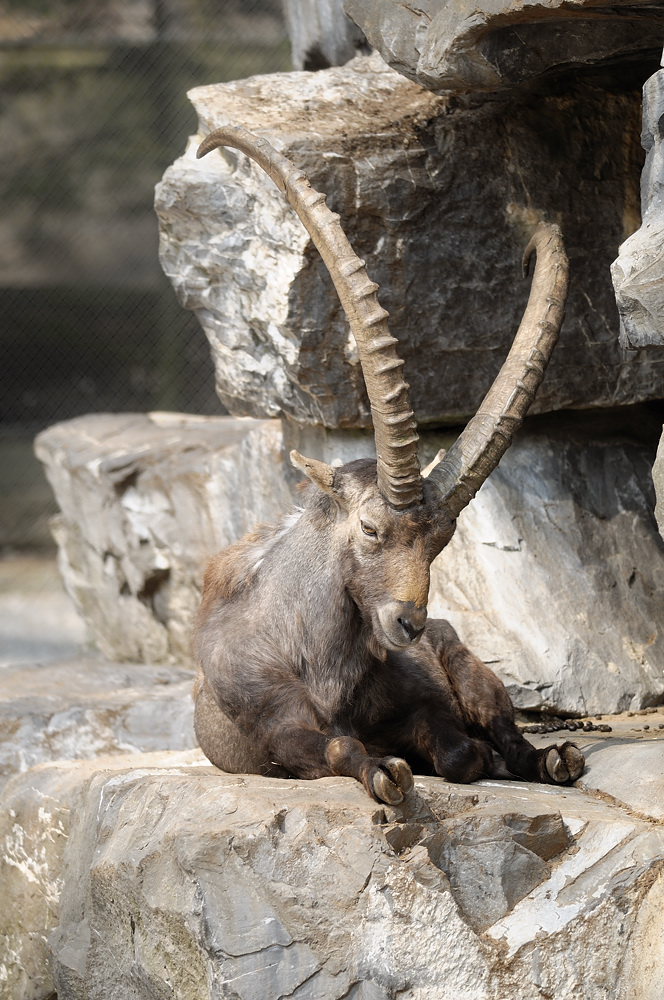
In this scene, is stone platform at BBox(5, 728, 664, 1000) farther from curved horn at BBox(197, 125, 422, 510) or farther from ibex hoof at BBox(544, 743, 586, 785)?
curved horn at BBox(197, 125, 422, 510)

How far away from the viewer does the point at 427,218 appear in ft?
19.1

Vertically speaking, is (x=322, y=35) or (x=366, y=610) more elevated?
(x=322, y=35)

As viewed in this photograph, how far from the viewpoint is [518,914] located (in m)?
3.74

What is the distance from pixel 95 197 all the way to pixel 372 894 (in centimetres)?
1040

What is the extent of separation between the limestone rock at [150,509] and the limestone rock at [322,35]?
2.63m

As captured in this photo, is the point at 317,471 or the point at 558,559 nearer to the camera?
the point at 317,471

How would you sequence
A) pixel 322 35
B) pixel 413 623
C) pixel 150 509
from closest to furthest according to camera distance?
pixel 413 623 < pixel 322 35 < pixel 150 509

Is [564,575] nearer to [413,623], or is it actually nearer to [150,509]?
[413,623]

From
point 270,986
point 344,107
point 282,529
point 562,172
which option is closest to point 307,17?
point 344,107

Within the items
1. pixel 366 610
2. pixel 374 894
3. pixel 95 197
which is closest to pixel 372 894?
pixel 374 894

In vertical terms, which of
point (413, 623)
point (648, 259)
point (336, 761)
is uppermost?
point (648, 259)

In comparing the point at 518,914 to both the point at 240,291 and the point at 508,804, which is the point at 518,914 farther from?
the point at 240,291

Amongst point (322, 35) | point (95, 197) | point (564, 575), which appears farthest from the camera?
point (95, 197)

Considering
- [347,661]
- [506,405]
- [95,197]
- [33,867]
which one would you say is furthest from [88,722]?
[95,197]
